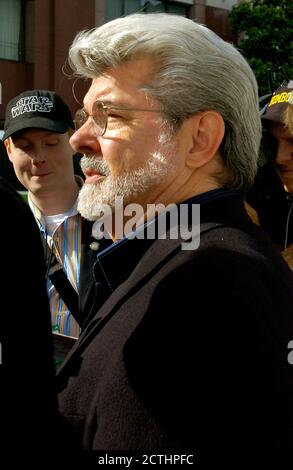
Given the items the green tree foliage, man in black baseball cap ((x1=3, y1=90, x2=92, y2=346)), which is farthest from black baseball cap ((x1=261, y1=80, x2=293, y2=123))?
the green tree foliage

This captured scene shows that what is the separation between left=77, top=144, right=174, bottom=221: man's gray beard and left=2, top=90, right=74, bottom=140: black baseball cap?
49.3 inches

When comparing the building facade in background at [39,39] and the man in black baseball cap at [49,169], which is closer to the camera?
the man in black baseball cap at [49,169]

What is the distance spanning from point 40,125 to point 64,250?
2.09 feet

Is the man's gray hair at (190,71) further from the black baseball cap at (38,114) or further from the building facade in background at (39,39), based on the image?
the building facade in background at (39,39)

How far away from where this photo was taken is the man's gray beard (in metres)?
1.51

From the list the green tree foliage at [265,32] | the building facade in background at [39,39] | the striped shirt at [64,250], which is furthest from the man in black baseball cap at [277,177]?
the green tree foliage at [265,32]

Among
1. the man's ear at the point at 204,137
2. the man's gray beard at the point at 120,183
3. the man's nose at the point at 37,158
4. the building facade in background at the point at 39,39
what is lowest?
the man's gray beard at the point at 120,183

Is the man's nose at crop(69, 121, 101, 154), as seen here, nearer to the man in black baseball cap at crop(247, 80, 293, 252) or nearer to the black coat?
the black coat

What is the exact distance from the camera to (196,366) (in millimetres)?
1071

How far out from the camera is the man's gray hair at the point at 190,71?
146cm

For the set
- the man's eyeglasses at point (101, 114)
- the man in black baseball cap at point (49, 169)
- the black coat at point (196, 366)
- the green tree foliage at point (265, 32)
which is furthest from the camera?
the green tree foliage at point (265, 32)
